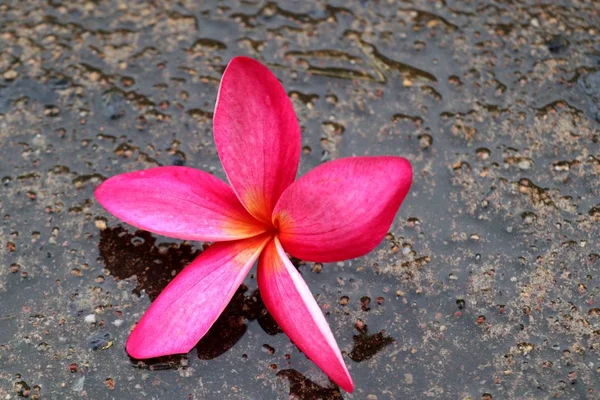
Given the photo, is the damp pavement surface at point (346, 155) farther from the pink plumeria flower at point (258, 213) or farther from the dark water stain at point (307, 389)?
the pink plumeria flower at point (258, 213)

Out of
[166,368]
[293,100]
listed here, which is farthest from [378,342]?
[293,100]

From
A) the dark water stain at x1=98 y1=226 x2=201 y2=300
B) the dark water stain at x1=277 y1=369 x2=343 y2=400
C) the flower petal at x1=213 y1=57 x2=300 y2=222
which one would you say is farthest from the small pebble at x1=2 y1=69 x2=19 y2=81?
the dark water stain at x1=277 y1=369 x2=343 y2=400

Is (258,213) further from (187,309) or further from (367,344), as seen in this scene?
(367,344)

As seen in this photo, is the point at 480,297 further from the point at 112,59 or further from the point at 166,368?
the point at 112,59

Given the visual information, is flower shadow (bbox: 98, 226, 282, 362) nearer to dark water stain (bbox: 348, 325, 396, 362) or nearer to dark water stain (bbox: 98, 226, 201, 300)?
dark water stain (bbox: 98, 226, 201, 300)

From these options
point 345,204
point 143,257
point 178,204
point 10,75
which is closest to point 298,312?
point 345,204

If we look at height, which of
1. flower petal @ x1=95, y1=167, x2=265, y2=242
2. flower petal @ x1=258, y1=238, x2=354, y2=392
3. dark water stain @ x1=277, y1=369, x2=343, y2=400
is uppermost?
flower petal @ x1=95, y1=167, x2=265, y2=242

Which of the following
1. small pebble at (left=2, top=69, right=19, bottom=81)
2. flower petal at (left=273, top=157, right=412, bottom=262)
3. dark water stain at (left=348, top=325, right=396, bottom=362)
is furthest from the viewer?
small pebble at (left=2, top=69, right=19, bottom=81)
